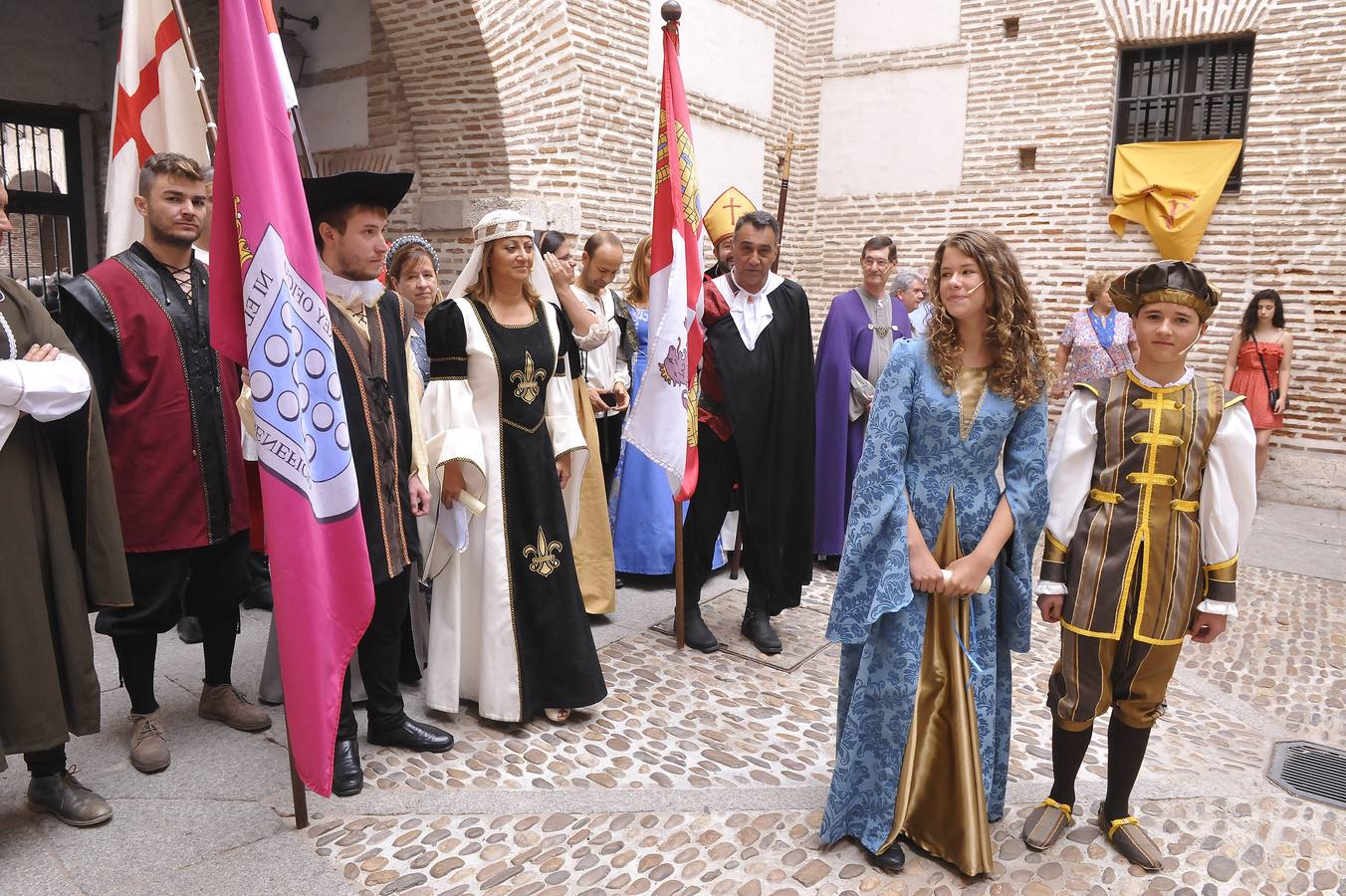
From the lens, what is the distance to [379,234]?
292 centimetres

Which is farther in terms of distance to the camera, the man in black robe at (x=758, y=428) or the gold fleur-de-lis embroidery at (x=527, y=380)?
the man in black robe at (x=758, y=428)

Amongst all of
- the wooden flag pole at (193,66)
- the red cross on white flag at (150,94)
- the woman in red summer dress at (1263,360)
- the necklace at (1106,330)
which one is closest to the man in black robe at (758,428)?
the wooden flag pole at (193,66)

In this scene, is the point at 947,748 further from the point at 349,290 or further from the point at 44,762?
the point at 44,762

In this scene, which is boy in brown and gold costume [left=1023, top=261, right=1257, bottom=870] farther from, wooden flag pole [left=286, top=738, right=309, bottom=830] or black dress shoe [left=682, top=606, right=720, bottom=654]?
wooden flag pole [left=286, top=738, right=309, bottom=830]

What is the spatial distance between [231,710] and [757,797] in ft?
6.32

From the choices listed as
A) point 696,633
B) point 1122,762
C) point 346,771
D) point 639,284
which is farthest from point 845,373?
point 346,771

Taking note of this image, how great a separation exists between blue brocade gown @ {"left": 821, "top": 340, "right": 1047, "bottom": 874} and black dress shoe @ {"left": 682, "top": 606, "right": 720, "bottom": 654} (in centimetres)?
165

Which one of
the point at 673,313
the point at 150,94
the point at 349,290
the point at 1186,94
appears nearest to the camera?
the point at 349,290

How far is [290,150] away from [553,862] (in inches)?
82.9

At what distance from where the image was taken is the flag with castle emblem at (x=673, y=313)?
13.3ft

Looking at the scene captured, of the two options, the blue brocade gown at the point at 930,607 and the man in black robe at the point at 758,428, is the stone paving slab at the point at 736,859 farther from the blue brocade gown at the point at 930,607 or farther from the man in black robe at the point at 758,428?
the man in black robe at the point at 758,428

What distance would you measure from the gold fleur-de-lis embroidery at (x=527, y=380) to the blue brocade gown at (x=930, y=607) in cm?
138

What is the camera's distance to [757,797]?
300 cm

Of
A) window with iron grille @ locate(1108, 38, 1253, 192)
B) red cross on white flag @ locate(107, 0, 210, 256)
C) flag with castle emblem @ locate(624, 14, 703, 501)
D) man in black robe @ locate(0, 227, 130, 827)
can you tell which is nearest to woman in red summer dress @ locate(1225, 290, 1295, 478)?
window with iron grille @ locate(1108, 38, 1253, 192)
